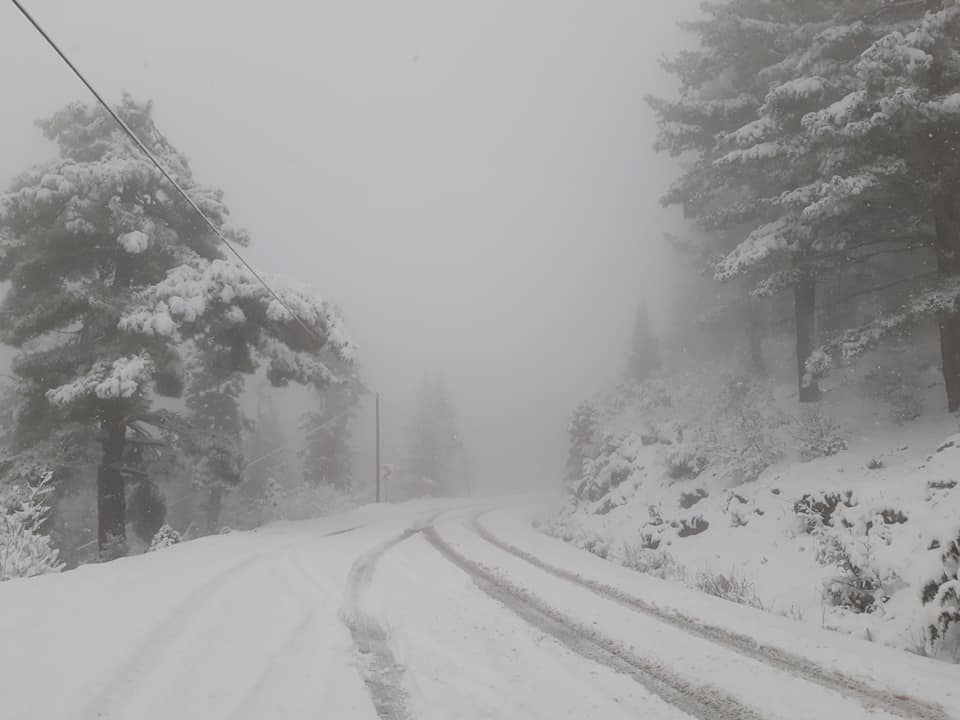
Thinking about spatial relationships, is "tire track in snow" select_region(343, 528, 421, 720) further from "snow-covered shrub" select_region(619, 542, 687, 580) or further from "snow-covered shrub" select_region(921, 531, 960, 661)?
"snow-covered shrub" select_region(619, 542, 687, 580)

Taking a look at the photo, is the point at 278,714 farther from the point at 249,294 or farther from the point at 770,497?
the point at 249,294

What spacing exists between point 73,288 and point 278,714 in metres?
13.1

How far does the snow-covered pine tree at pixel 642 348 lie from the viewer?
4419cm

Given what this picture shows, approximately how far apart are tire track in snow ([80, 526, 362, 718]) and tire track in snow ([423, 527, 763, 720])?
3.20m

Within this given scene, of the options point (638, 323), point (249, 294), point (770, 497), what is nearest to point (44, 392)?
point (249, 294)

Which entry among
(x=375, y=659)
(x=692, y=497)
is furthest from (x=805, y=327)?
(x=375, y=659)

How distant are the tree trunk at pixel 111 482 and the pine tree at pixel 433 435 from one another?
123ft

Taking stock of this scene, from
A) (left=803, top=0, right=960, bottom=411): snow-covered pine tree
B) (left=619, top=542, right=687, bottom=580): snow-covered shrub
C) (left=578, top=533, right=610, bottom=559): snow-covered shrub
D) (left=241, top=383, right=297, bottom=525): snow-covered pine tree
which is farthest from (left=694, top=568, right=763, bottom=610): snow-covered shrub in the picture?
(left=241, top=383, right=297, bottom=525): snow-covered pine tree

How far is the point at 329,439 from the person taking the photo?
39656 millimetres

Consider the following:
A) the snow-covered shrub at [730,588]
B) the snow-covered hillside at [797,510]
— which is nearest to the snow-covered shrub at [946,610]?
the snow-covered hillside at [797,510]

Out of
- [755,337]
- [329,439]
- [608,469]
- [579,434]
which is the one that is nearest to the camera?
[608,469]

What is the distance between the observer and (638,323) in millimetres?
46062

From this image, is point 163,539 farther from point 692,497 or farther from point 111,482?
point 692,497

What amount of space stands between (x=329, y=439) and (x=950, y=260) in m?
36.5
